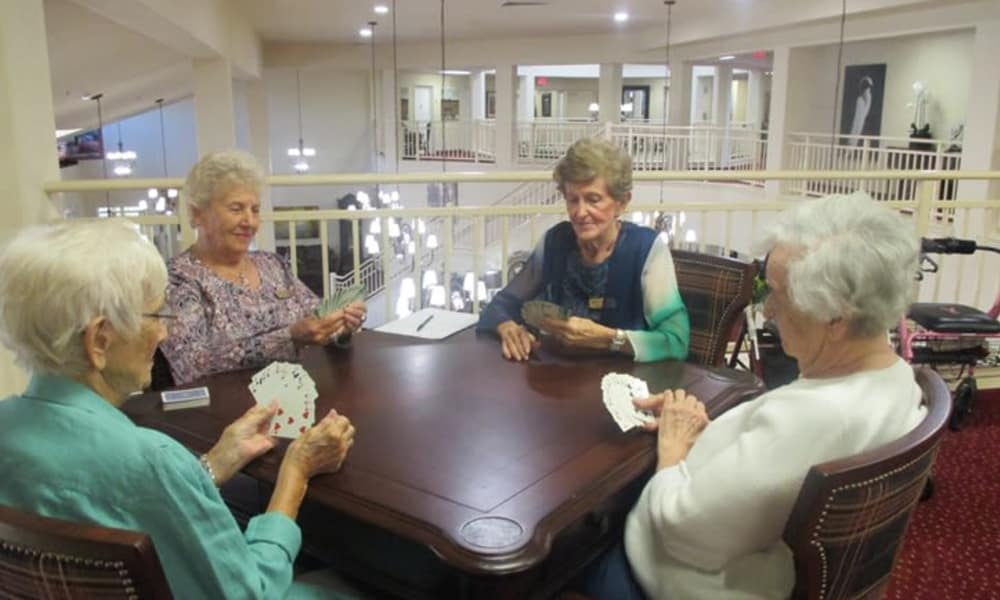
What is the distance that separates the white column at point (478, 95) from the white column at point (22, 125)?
50.0 ft

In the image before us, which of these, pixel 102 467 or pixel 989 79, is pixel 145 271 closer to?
pixel 102 467

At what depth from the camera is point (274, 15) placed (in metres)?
9.41

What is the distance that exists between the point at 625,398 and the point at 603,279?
0.64 meters

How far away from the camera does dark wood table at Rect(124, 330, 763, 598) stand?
1217 millimetres

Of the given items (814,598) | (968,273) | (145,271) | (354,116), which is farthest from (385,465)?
(354,116)

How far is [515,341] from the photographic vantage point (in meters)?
2.10

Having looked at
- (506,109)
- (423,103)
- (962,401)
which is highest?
(423,103)

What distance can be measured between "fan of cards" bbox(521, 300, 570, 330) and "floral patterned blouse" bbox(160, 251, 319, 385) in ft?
2.10

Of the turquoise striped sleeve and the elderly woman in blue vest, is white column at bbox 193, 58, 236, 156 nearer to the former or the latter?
the elderly woman in blue vest

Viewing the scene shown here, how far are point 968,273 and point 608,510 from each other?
6.65m

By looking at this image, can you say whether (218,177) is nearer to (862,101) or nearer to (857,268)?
(857,268)

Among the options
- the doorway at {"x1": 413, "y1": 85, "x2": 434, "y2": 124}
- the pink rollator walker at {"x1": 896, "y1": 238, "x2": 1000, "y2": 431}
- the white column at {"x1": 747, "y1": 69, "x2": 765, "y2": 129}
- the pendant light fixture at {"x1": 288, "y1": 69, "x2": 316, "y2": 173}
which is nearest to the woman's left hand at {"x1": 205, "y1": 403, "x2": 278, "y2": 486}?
the pink rollator walker at {"x1": 896, "y1": 238, "x2": 1000, "y2": 431}

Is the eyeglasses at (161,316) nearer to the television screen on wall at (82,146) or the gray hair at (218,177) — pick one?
Answer: the gray hair at (218,177)

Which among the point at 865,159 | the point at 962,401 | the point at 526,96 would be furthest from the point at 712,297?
the point at 526,96
